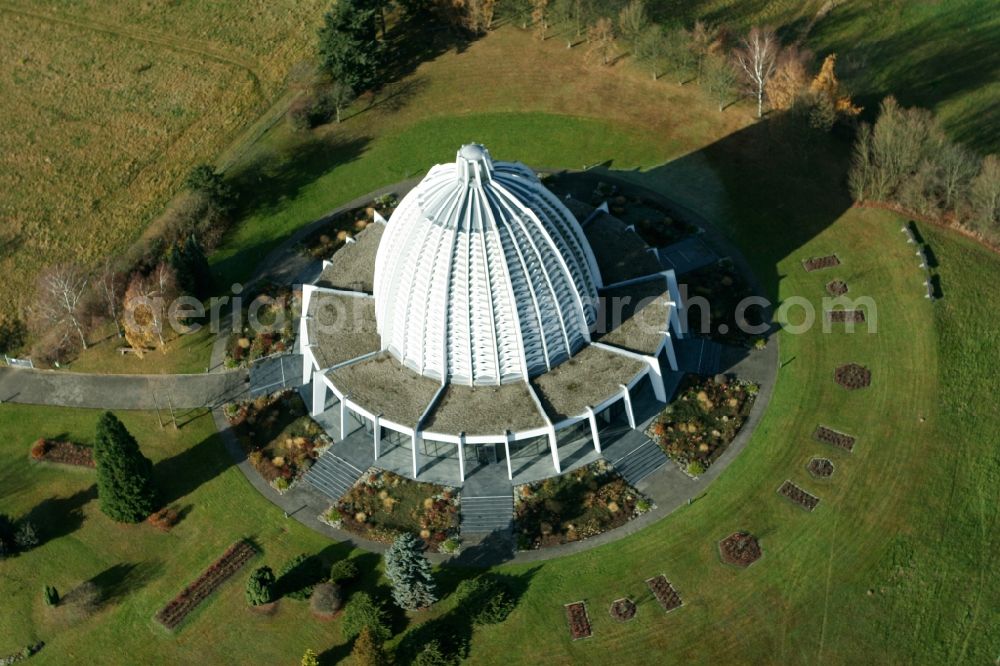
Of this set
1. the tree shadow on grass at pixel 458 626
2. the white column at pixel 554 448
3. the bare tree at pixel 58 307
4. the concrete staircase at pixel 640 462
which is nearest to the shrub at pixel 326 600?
the tree shadow on grass at pixel 458 626

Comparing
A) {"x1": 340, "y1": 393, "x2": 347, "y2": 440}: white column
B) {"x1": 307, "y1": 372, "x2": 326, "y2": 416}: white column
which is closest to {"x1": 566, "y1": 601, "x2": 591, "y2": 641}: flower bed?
{"x1": 340, "y1": 393, "x2": 347, "y2": 440}: white column

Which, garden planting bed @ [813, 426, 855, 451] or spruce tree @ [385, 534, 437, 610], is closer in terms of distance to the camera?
spruce tree @ [385, 534, 437, 610]

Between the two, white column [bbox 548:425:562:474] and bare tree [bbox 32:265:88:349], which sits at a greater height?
bare tree [bbox 32:265:88:349]

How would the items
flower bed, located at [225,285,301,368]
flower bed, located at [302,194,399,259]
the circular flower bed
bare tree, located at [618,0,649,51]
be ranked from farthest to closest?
bare tree, located at [618,0,649,51] < flower bed, located at [302,194,399,259] < flower bed, located at [225,285,301,368] < the circular flower bed

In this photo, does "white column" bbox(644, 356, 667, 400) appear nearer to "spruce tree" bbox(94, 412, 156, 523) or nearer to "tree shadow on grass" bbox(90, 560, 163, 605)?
"spruce tree" bbox(94, 412, 156, 523)

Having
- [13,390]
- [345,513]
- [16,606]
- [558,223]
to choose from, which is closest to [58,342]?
[13,390]

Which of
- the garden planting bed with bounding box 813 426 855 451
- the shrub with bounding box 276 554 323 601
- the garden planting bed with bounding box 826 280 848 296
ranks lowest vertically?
the shrub with bounding box 276 554 323 601

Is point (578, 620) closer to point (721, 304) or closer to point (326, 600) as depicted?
point (326, 600)
